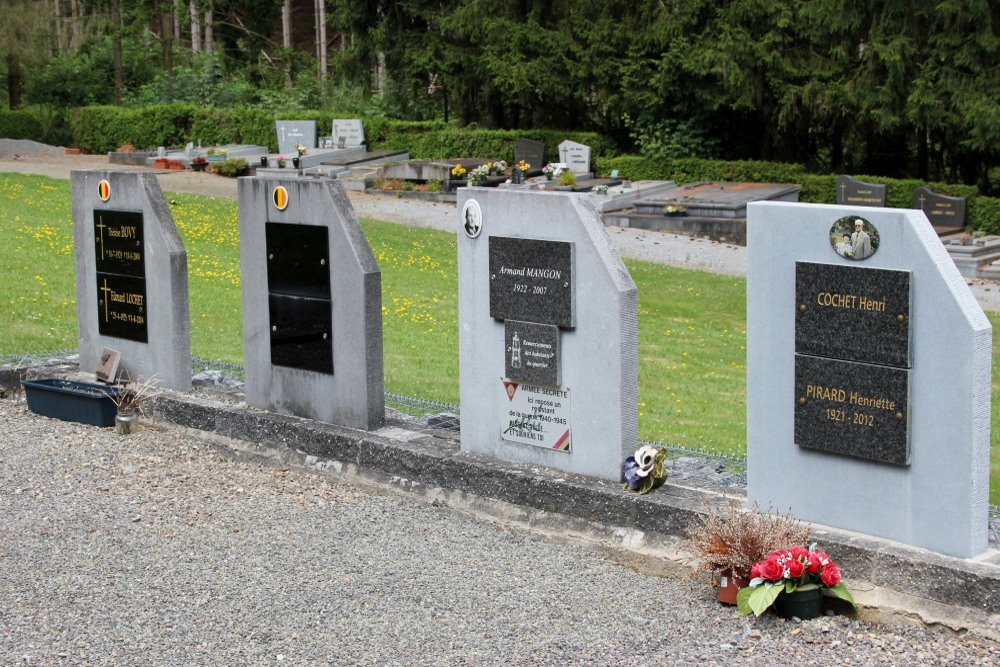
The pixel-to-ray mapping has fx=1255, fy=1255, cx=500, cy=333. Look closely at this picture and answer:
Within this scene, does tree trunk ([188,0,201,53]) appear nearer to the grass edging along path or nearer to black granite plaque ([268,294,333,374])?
the grass edging along path

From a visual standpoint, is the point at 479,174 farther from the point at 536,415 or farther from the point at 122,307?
the point at 536,415

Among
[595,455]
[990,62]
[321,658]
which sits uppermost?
[990,62]

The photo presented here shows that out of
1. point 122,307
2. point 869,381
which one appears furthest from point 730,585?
point 122,307

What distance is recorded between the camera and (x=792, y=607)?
203 inches

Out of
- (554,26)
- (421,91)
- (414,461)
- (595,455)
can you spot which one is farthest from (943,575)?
(421,91)

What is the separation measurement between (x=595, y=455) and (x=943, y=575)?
200 cm

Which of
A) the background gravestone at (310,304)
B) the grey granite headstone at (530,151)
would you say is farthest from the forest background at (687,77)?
the background gravestone at (310,304)

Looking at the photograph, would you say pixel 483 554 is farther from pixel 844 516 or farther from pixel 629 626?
pixel 844 516

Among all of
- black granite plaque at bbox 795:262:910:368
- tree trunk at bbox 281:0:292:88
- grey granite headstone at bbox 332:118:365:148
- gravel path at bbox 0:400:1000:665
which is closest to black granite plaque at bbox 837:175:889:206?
grey granite headstone at bbox 332:118:365:148

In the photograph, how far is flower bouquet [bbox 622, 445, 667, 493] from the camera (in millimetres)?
6242

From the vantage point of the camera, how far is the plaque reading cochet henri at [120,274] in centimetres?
895

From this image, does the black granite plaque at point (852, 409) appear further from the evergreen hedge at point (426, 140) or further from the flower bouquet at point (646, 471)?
the evergreen hedge at point (426, 140)

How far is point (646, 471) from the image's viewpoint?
624 centimetres

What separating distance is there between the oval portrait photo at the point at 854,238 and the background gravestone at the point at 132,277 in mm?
4874
